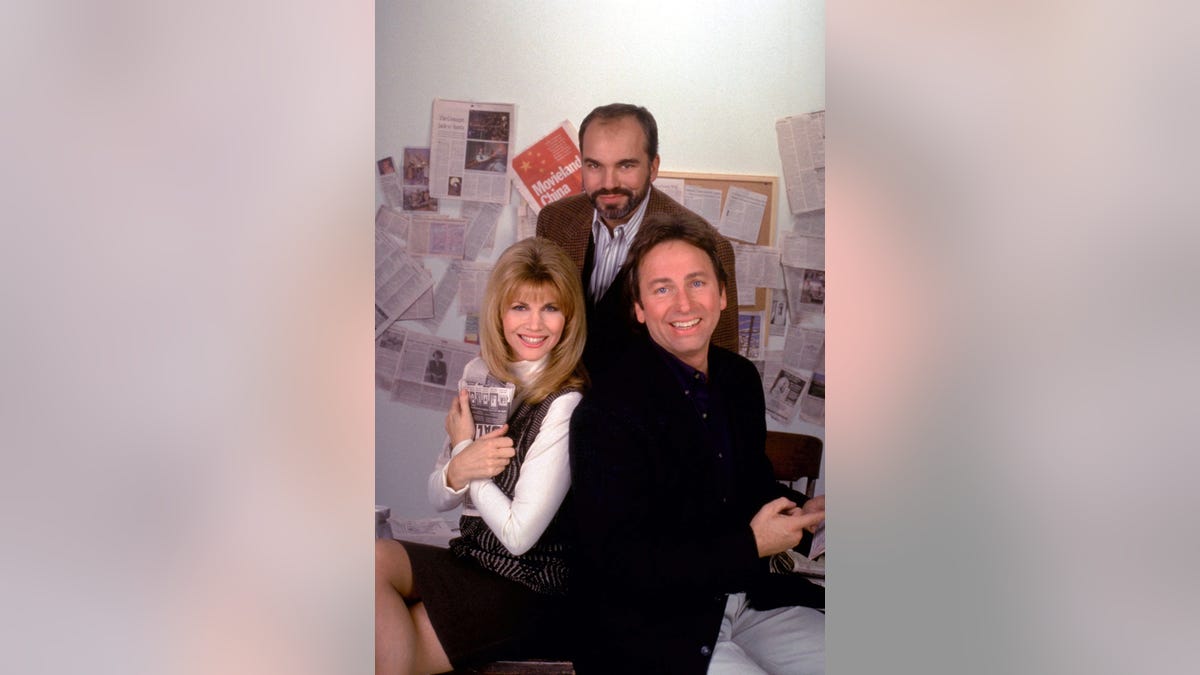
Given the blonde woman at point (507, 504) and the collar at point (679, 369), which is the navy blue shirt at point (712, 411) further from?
the blonde woman at point (507, 504)

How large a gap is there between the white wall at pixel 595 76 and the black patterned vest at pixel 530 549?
0.10 meters

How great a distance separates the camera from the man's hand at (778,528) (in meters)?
1.71

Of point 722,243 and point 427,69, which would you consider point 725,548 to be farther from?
point 427,69

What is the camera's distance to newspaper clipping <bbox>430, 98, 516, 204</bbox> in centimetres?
172

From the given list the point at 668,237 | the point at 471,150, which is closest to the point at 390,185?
the point at 471,150

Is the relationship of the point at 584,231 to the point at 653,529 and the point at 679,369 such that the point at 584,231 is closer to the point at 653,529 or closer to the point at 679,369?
the point at 679,369

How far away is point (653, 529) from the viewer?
65.2 inches

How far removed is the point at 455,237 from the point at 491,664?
2.45 ft

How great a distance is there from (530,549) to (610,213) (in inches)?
23.9

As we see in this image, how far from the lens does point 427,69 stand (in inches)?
66.8

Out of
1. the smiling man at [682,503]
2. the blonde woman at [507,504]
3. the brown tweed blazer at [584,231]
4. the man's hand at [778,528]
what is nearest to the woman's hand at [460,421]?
the blonde woman at [507,504]

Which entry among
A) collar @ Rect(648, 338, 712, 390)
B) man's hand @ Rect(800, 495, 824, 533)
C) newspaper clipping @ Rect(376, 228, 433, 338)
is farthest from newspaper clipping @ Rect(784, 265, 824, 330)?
newspaper clipping @ Rect(376, 228, 433, 338)

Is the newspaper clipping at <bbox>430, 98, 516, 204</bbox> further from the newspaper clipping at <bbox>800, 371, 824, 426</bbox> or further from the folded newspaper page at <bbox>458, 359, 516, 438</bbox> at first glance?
the newspaper clipping at <bbox>800, 371, 824, 426</bbox>
